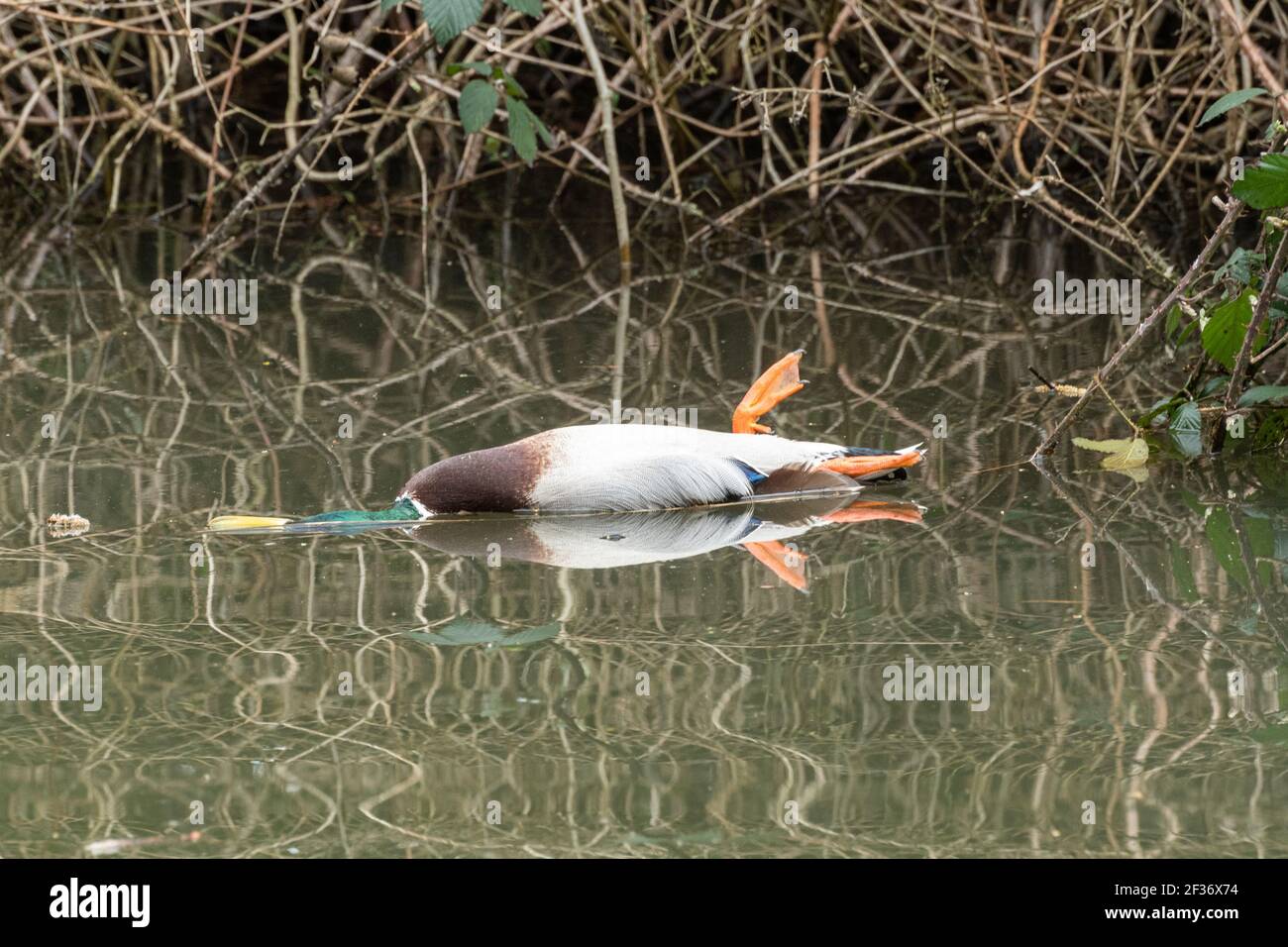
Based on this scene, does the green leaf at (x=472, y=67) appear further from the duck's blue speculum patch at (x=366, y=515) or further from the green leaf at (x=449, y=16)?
the duck's blue speculum patch at (x=366, y=515)

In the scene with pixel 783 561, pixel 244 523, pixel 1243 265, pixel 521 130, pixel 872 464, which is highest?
pixel 521 130

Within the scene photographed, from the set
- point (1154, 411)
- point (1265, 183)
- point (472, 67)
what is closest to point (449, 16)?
point (472, 67)

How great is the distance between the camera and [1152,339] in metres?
4.84

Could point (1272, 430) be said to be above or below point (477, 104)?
below

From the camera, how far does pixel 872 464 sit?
357 cm

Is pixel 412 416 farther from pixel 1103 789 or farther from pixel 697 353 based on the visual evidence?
pixel 1103 789

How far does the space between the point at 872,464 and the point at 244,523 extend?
119 centimetres

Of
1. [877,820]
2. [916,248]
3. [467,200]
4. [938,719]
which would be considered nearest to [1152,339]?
[916,248]

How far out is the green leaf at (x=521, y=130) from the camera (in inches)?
208

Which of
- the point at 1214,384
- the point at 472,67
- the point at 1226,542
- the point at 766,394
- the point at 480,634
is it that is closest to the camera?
the point at 480,634

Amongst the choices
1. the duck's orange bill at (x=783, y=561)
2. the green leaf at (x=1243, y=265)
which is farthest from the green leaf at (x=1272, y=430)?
the duck's orange bill at (x=783, y=561)

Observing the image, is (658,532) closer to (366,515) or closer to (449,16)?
(366,515)

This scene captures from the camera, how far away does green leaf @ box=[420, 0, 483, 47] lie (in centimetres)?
448

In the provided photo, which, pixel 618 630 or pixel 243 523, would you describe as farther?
pixel 243 523
